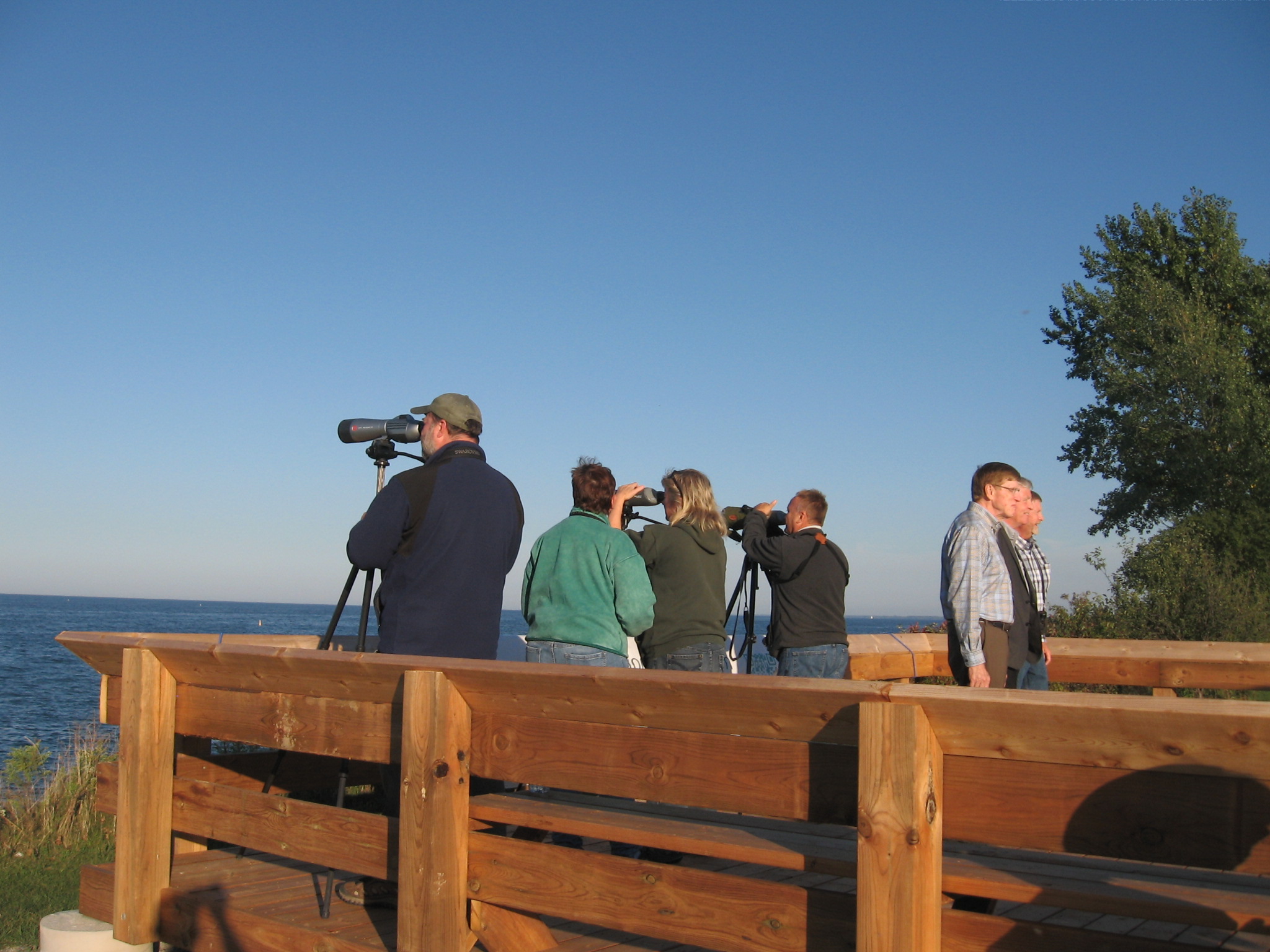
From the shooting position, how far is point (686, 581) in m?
5.00

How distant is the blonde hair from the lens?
5105 mm

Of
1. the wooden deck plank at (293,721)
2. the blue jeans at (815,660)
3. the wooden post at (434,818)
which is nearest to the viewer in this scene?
the wooden post at (434,818)

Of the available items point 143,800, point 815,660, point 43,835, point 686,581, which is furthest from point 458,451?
point 43,835

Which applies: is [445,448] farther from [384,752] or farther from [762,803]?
[762,803]

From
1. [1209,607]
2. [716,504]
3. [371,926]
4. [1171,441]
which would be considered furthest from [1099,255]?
[371,926]

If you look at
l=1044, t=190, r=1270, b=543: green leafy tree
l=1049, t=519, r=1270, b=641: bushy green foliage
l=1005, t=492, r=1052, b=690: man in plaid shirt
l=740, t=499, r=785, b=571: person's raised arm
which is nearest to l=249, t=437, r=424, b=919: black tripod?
l=740, t=499, r=785, b=571: person's raised arm

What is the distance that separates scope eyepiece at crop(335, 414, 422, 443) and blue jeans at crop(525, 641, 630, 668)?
3.22 ft

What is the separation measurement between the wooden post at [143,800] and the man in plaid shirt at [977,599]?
299 cm

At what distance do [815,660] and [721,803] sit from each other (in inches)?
114

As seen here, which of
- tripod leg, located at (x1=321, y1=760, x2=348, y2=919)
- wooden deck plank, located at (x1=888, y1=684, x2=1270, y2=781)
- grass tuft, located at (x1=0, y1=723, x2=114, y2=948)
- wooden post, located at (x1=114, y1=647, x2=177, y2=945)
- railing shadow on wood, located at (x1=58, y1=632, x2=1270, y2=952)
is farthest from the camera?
grass tuft, located at (x1=0, y1=723, x2=114, y2=948)

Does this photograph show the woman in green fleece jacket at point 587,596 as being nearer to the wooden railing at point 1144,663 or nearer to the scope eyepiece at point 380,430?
the scope eyepiece at point 380,430

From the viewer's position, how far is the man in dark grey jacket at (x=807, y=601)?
17.3 feet

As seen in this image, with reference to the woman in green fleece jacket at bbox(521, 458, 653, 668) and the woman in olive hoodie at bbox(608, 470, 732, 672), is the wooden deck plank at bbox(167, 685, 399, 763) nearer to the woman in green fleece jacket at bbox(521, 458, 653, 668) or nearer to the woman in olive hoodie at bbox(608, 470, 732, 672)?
the woman in green fleece jacket at bbox(521, 458, 653, 668)

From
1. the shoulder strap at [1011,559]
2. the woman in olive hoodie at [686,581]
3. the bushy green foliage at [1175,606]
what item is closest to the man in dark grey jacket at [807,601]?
the woman in olive hoodie at [686,581]
